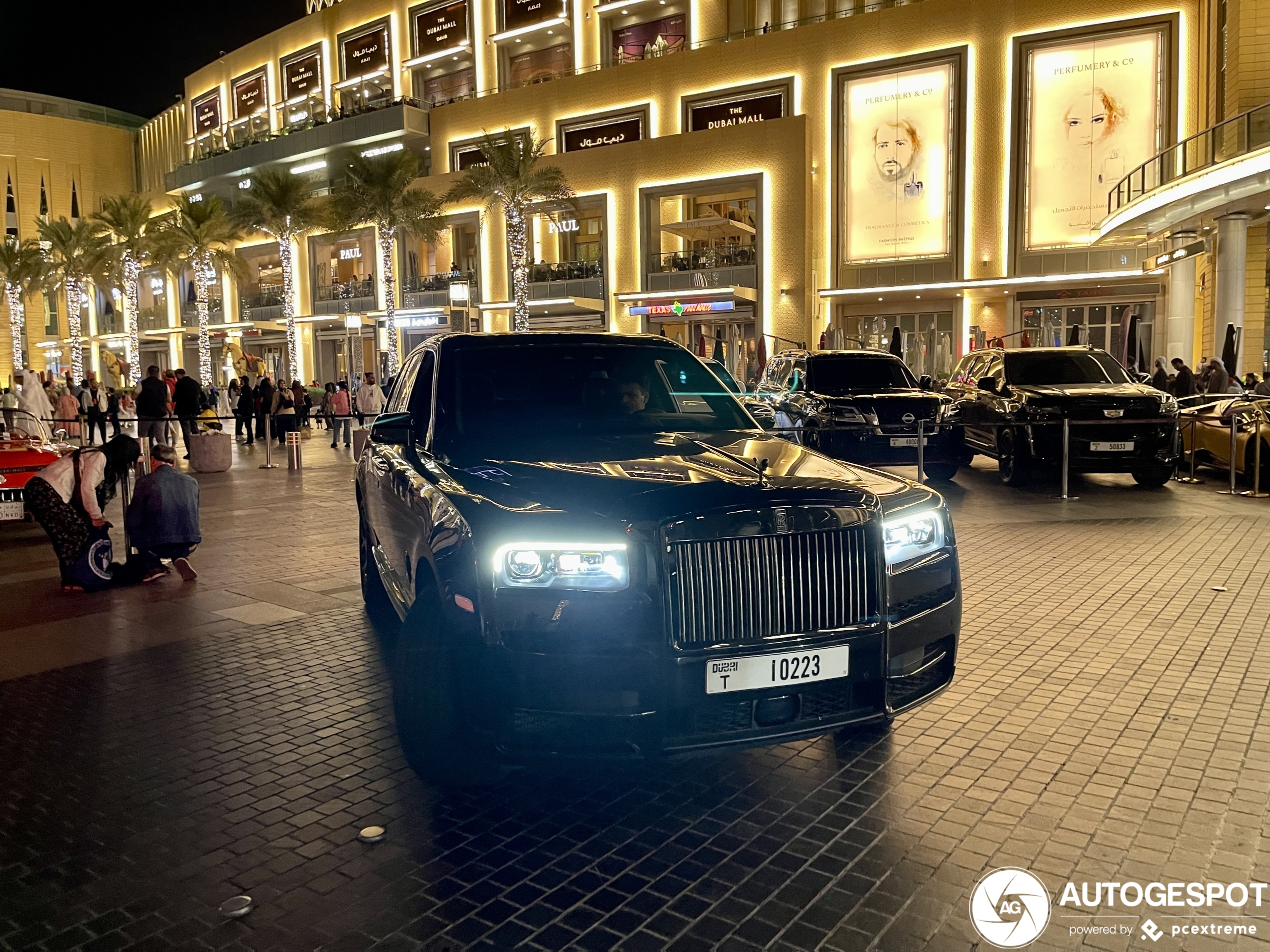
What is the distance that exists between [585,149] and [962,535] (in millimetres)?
34900

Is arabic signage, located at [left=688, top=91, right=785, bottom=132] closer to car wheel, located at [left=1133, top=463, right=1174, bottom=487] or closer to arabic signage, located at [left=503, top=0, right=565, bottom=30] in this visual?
arabic signage, located at [left=503, top=0, right=565, bottom=30]

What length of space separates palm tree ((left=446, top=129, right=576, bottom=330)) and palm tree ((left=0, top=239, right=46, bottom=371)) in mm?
43905

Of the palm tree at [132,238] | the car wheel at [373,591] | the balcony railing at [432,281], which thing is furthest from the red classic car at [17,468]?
the palm tree at [132,238]

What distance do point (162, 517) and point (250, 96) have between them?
216 feet

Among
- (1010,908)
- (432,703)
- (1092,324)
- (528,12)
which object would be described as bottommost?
(1010,908)

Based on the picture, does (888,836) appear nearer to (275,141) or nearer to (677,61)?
(677,61)

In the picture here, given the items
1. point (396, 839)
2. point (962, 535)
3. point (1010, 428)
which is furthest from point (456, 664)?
point (1010, 428)

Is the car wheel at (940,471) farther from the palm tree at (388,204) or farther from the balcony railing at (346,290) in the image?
the balcony railing at (346,290)

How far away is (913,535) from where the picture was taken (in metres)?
4.07

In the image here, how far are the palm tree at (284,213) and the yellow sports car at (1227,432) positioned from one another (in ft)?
134

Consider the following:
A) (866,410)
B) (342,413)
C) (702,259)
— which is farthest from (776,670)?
(702,259)

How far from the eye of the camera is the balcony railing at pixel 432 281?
1779 inches

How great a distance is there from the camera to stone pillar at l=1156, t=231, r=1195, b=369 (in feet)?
100

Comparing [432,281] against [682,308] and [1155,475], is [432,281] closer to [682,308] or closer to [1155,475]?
[682,308]
